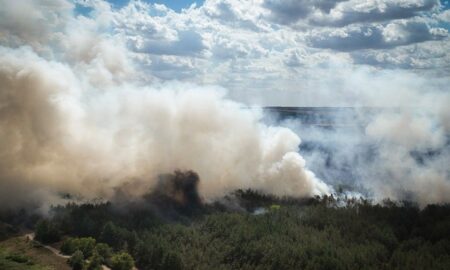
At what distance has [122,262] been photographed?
8844 centimetres

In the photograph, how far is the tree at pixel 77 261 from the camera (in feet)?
288

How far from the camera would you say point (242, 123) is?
485 ft

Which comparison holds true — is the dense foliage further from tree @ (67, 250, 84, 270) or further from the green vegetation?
the green vegetation

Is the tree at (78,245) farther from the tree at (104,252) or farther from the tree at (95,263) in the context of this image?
the tree at (95,263)

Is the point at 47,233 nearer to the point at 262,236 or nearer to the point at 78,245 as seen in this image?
the point at 78,245

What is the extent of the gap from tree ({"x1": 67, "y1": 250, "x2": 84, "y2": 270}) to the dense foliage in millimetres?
3857

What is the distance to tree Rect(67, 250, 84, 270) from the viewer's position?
87688 millimetres

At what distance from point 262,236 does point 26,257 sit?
50.0 metres

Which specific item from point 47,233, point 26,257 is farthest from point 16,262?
point 47,233

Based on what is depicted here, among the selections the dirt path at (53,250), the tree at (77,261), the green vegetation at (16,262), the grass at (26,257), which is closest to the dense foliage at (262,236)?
the dirt path at (53,250)

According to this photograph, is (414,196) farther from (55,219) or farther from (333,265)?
(55,219)

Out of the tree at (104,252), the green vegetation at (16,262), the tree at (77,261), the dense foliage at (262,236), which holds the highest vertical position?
the dense foliage at (262,236)

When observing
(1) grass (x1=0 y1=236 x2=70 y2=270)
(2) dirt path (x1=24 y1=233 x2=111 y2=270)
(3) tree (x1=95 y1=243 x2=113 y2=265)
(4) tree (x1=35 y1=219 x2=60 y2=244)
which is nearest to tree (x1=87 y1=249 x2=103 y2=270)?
(2) dirt path (x1=24 y1=233 x2=111 y2=270)

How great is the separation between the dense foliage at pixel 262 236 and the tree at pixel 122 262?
0.64ft
